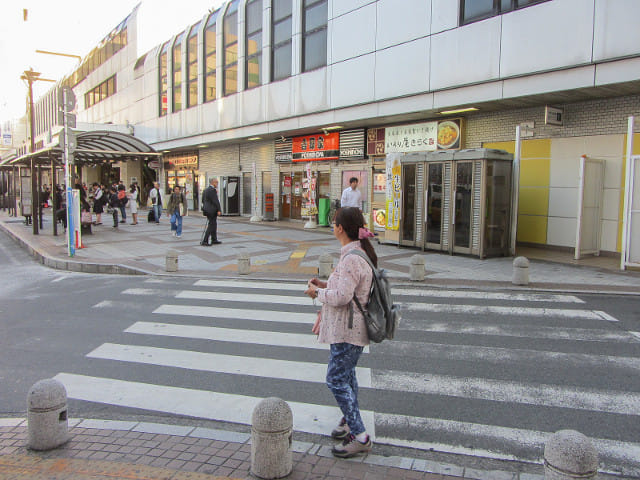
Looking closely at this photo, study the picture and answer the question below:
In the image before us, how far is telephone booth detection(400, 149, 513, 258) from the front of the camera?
40.0ft

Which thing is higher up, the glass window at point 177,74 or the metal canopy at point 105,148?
the glass window at point 177,74

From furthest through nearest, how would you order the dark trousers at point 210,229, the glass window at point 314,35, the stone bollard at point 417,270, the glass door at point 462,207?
the glass window at point 314,35, the dark trousers at point 210,229, the glass door at point 462,207, the stone bollard at point 417,270

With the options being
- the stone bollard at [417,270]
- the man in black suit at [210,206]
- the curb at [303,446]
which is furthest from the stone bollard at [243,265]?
the curb at [303,446]

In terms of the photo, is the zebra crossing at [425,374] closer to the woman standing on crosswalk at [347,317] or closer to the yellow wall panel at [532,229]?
the woman standing on crosswalk at [347,317]

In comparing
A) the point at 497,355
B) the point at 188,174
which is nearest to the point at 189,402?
the point at 497,355

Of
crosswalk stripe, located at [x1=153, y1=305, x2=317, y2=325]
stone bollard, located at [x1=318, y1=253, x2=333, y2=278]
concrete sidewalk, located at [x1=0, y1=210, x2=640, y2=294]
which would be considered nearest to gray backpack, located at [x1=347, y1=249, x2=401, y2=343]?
crosswalk stripe, located at [x1=153, y1=305, x2=317, y2=325]

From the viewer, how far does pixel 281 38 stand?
2178 centimetres

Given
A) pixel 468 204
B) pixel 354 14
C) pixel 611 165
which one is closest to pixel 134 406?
pixel 468 204

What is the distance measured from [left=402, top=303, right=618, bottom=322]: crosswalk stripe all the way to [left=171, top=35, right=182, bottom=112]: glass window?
2650cm

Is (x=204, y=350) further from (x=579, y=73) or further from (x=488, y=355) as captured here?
(x=579, y=73)

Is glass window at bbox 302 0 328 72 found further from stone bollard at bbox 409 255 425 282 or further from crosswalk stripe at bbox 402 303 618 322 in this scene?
crosswalk stripe at bbox 402 303 618 322

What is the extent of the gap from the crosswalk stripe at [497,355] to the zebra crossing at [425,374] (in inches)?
0.9

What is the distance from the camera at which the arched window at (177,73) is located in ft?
99.1

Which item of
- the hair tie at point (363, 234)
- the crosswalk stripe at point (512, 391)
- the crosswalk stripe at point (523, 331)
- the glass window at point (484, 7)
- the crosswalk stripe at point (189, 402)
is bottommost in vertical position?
the crosswalk stripe at point (189, 402)
